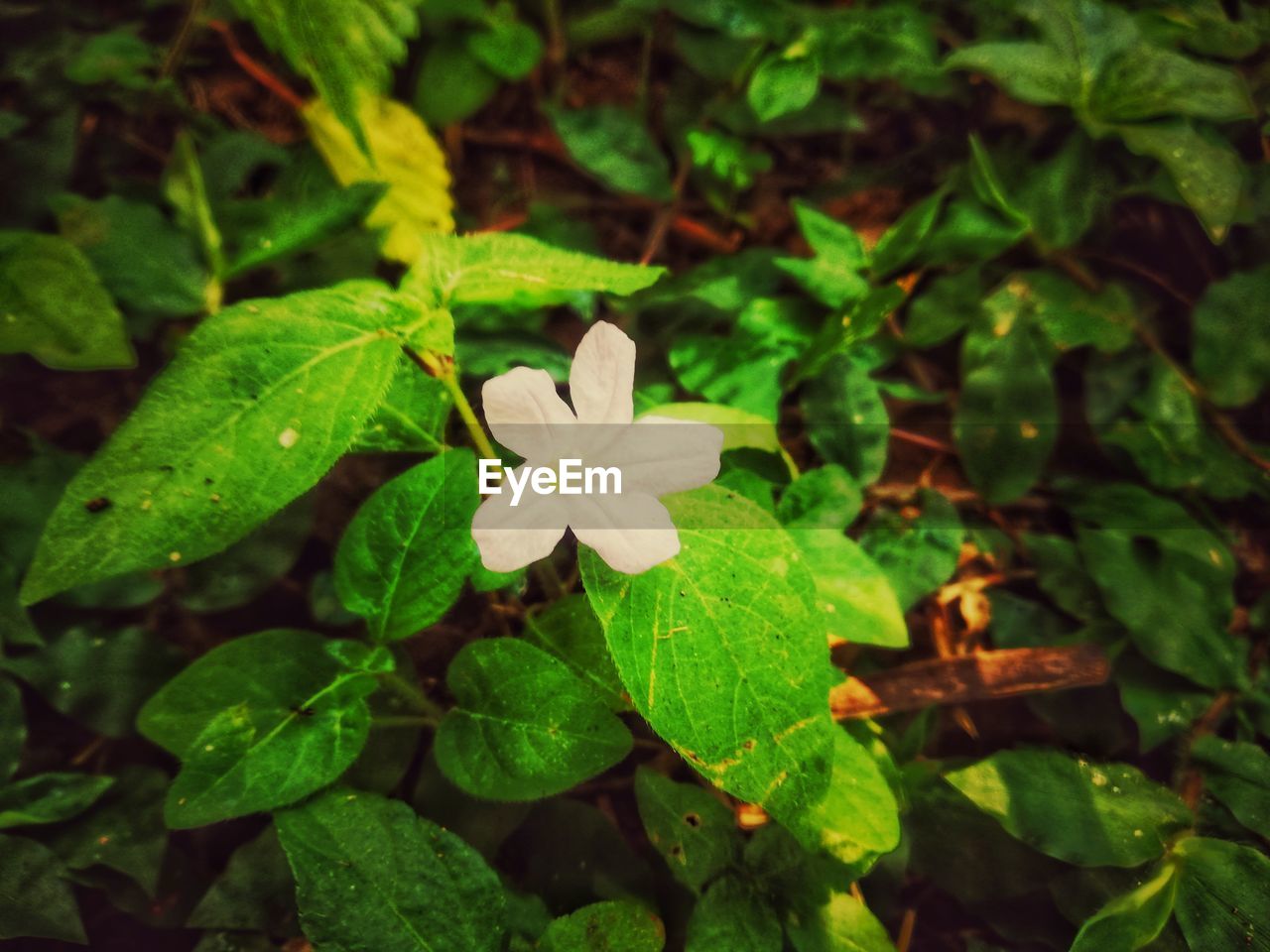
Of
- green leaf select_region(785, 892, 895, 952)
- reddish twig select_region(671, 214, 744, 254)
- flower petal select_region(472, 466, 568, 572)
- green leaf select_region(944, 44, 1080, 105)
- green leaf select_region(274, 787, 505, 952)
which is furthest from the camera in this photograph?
reddish twig select_region(671, 214, 744, 254)

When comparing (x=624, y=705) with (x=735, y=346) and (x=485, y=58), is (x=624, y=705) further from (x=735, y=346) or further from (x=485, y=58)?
(x=485, y=58)

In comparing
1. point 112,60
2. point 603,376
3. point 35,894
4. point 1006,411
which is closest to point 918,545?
point 1006,411

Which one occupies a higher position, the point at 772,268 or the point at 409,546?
the point at 772,268

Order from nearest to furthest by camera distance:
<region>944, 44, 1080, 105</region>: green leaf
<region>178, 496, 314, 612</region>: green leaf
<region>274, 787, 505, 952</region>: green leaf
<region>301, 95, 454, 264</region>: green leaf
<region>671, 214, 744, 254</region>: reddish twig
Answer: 1. <region>274, 787, 505, 952</region>: green leaf
2. <region>178, 496, 314, 612</region>: green leaf
3. <region>944, 44, 1080, 105</region>: green leaf
4. <region>301, 95, 454, 264</region>: green leaf
5. <region>671, 214, 744, 254</region>: reddish twig

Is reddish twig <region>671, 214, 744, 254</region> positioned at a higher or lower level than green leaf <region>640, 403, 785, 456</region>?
higher

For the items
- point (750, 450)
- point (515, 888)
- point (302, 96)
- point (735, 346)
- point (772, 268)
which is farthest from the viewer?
point (302, 96)

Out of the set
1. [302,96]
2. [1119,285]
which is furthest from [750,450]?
[302,96]

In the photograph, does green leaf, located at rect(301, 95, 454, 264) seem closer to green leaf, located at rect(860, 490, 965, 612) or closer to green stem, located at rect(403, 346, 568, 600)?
green stem, located at rect(403, 346, 568, 600)

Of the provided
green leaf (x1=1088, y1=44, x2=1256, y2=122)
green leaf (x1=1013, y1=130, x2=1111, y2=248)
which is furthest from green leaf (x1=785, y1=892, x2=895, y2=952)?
green leaf (x1=1088, y1=44, x2=1256, y2=122)
